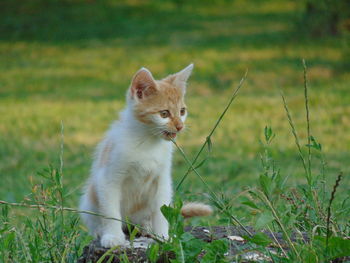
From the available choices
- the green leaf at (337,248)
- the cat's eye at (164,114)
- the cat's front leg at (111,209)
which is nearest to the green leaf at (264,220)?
the green leaf at (337,248)

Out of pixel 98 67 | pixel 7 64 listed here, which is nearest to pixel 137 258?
pixel 98 67

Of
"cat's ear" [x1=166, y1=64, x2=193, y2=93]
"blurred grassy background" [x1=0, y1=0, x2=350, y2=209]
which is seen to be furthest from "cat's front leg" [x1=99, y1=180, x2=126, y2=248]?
"cat's ear" [x1=166, y1=64, x2=193, y2=93]

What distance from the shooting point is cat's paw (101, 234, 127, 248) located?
144 inches

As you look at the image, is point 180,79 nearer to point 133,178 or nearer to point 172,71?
point 133,178

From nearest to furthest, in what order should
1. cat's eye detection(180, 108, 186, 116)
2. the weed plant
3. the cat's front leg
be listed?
the weed plant < the cat's front leg < cat's eye detection(180, 108, 186, 116)

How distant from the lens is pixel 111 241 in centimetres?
369

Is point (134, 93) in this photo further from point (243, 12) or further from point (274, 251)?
point (243, 12)

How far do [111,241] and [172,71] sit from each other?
1286 cm

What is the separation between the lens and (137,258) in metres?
3.37

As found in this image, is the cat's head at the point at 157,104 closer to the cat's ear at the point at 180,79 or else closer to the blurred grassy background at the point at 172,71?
the cat's ear at the point at 180,79

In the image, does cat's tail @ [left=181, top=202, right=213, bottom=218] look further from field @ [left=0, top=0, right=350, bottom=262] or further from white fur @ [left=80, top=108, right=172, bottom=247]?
white fur @ [left=80, top=108, right=172, bottom=247]

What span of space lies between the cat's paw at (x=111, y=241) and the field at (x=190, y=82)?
461mm

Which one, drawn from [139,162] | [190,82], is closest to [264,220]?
[139,162]

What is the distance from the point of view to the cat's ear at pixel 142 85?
4277 mm
